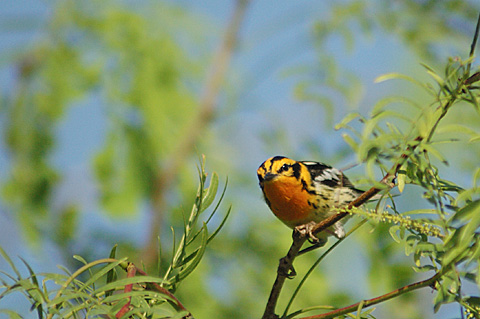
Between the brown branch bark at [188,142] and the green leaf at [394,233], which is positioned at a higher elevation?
the brown branch bark at [188,142]

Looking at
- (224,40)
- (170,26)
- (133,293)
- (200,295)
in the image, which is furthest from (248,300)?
(133,293)

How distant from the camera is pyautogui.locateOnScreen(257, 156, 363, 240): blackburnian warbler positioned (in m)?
2.44

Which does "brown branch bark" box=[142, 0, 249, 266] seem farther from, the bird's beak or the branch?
the branch

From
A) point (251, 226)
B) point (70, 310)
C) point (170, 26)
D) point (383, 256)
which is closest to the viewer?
point (70, 310)

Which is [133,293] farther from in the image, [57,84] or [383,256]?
[57,84]

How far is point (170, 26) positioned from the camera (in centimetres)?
354

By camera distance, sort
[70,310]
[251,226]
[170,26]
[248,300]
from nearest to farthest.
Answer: [70,310] → [248,300] → [251,226] → [170,26]

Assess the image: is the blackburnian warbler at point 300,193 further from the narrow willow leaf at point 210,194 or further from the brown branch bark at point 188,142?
the narrow willow leaf at point 210,194

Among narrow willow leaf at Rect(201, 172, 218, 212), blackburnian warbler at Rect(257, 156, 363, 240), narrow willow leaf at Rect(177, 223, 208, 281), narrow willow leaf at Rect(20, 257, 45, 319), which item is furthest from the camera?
blackburnian warbler at Rect(257, 156, 363, 240)

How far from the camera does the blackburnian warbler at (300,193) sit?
2.44 meters

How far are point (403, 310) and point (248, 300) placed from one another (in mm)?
847

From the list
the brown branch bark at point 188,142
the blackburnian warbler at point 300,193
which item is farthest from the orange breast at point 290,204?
the brown branch bark at point 188,142

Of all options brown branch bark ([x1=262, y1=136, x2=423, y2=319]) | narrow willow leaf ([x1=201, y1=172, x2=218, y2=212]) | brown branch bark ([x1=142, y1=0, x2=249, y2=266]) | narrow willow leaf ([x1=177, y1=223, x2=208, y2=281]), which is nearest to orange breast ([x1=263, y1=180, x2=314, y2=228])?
brown branch bark ([x1=142, y1=0, x2=249, y2=266])

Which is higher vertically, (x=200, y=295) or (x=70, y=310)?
(x=200, y=295)
